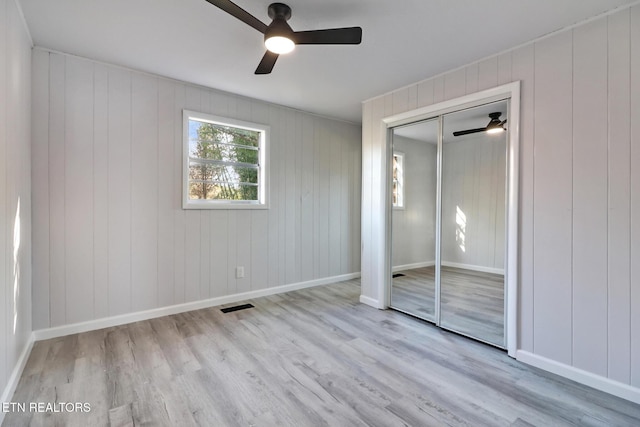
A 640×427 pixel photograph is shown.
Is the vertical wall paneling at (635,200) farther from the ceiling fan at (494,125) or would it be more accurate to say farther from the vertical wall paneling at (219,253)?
the vertical wall paneling at (219,253)

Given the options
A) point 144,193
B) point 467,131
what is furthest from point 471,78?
point 144,193

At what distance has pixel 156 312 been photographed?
10.6 feet

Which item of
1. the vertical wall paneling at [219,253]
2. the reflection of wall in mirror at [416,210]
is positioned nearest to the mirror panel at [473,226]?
the reflection of wall in mirror at [416,210]

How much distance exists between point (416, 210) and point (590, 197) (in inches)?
60.2

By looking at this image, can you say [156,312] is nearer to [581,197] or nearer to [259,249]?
[259,249]

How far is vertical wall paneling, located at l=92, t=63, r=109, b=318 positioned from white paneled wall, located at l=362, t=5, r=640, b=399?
12.0 feet

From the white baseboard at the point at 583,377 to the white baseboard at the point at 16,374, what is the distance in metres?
3.46

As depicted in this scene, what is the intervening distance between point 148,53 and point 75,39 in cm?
53

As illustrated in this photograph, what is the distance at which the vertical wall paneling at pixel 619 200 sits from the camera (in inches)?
76.9

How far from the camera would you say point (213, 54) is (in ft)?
8.88

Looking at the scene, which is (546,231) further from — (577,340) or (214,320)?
(214,320)

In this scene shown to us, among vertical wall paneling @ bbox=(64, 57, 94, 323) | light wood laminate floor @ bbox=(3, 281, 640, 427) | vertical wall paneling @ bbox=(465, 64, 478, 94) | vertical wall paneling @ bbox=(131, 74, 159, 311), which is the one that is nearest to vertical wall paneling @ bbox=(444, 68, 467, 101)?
vertical wall paneling @ bbox=(465, 64, 478, 94)

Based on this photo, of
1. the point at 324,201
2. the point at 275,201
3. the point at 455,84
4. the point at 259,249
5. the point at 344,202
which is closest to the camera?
the point at 455,84

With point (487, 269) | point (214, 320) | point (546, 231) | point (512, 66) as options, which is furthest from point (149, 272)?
point (512, 66)
